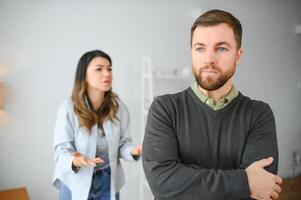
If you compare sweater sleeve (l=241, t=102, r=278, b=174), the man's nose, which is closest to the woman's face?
the man's nose

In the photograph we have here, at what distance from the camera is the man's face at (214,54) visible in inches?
38.7

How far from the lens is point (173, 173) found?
90 cm

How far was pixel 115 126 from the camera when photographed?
5.48 feet

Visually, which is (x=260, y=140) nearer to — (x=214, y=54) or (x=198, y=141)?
(x=198, y=141)

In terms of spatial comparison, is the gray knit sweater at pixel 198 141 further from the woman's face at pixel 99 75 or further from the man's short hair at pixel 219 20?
the woman's face at pixel 99 75

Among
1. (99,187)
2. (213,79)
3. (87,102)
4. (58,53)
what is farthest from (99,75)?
(213,79)

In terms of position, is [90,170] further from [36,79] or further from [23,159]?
[36,79]

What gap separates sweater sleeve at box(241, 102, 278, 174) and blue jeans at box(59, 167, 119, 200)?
0.92 meters

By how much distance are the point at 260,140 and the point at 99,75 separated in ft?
3.36

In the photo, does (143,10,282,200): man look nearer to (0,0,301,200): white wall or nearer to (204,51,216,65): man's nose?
(204,51,216,65): man's nose

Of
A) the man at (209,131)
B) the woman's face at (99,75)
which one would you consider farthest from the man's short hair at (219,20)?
the woman's face at (99,75)

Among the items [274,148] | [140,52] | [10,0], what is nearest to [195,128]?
[274,148]

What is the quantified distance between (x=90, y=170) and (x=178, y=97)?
0.79m

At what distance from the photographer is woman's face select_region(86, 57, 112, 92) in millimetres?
1638
